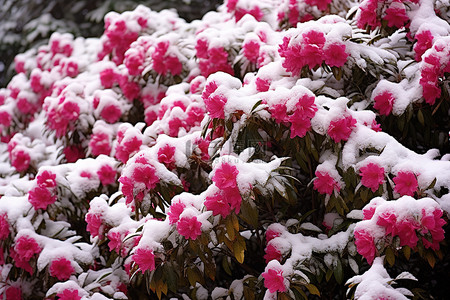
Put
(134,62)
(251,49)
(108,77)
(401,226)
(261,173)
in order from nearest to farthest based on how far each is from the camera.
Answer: (401,226) < (261,173) < (251,49) < (134,62) < (108,77)

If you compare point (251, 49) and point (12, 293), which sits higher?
point (251, 49)

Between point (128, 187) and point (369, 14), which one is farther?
point (369, 14)

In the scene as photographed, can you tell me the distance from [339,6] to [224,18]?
887mm

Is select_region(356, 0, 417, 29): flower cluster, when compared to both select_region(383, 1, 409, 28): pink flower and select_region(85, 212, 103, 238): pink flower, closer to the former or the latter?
select_region(383, 1, 409, 28): pink flower

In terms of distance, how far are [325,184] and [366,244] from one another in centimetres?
33

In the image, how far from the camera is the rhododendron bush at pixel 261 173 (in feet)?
6.79

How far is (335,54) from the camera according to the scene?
92.0 inches

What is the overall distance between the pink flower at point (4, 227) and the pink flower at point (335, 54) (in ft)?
5.66

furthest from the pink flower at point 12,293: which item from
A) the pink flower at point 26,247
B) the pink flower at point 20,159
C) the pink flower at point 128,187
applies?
the pink flower at point 128,187

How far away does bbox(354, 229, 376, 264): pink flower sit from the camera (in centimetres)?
192

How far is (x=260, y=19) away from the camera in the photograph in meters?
3.57

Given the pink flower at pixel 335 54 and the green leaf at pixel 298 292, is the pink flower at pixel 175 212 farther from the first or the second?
the pink flower at pixel 335 54

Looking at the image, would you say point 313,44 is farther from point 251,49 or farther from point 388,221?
point 388,221

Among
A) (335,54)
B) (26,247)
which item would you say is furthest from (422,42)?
(26,247)
